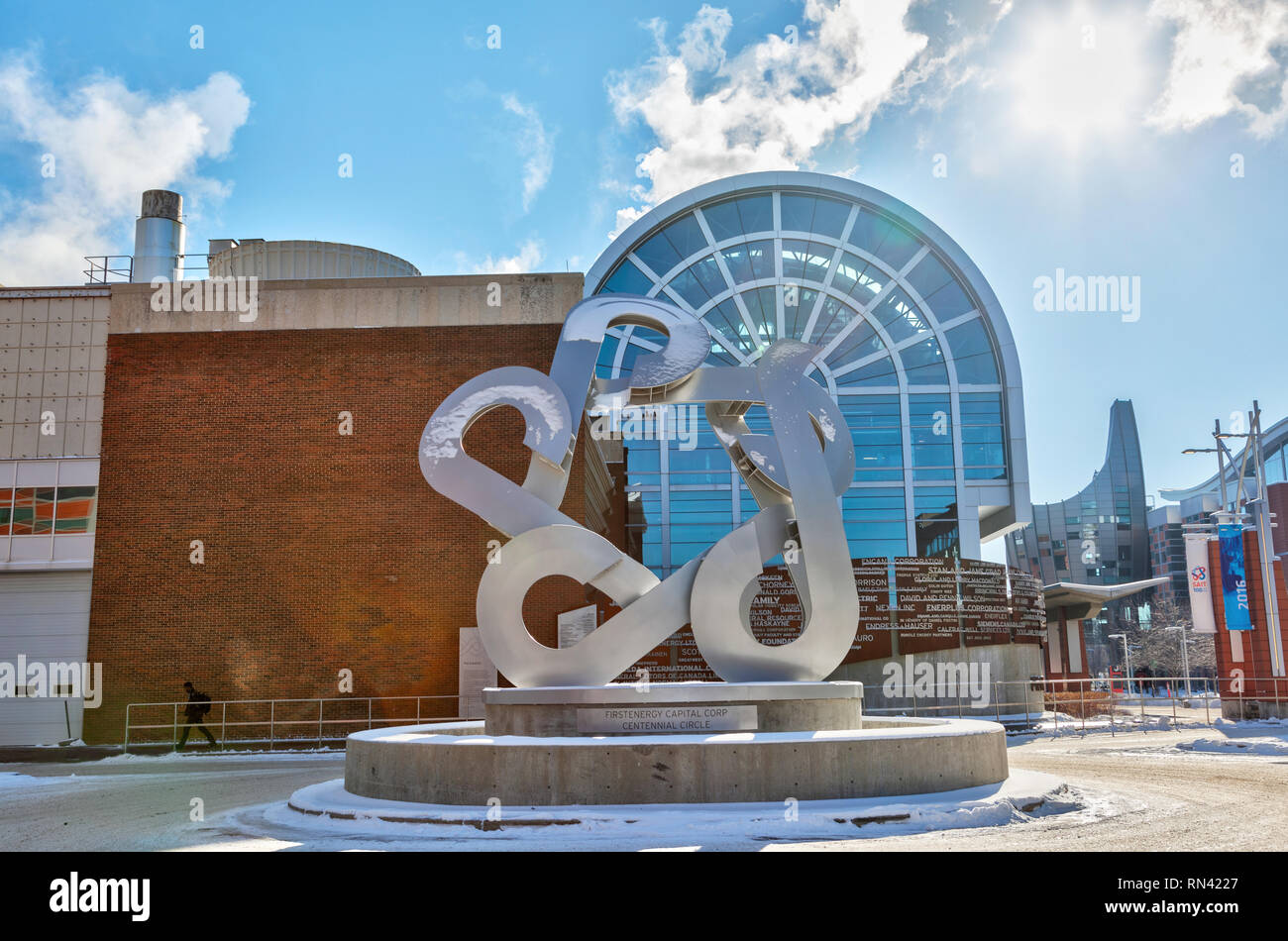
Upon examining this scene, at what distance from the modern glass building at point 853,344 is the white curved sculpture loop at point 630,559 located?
2354cm

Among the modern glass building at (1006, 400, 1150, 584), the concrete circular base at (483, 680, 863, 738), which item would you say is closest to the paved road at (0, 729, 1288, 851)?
the concrete circular base at (483, 680, 863, 738)

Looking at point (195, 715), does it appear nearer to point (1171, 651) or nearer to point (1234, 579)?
point (1234, 579)

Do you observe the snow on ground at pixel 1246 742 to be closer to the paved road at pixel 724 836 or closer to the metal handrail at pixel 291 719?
the paved road at pixel 724 836

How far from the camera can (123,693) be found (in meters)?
25.4

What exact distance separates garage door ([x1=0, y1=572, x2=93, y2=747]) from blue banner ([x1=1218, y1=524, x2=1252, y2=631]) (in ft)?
99.2

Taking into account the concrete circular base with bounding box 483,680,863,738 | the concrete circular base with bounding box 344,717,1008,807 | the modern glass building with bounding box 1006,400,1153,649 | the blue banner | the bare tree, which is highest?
the modern glass building with bounding box 1006,400,1153,649

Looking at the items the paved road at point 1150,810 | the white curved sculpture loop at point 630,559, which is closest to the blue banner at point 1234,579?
the paved road at point 1150,810

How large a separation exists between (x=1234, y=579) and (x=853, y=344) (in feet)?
49.6

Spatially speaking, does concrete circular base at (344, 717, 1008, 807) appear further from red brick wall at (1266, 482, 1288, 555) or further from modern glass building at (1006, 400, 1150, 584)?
modern glass building at (1006, 400, 1150, 584)

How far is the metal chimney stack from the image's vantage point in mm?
33656

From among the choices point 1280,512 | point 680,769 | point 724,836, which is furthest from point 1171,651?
point 724,836

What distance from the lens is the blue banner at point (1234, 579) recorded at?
2970 cm

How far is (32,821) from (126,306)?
18.6 metres
